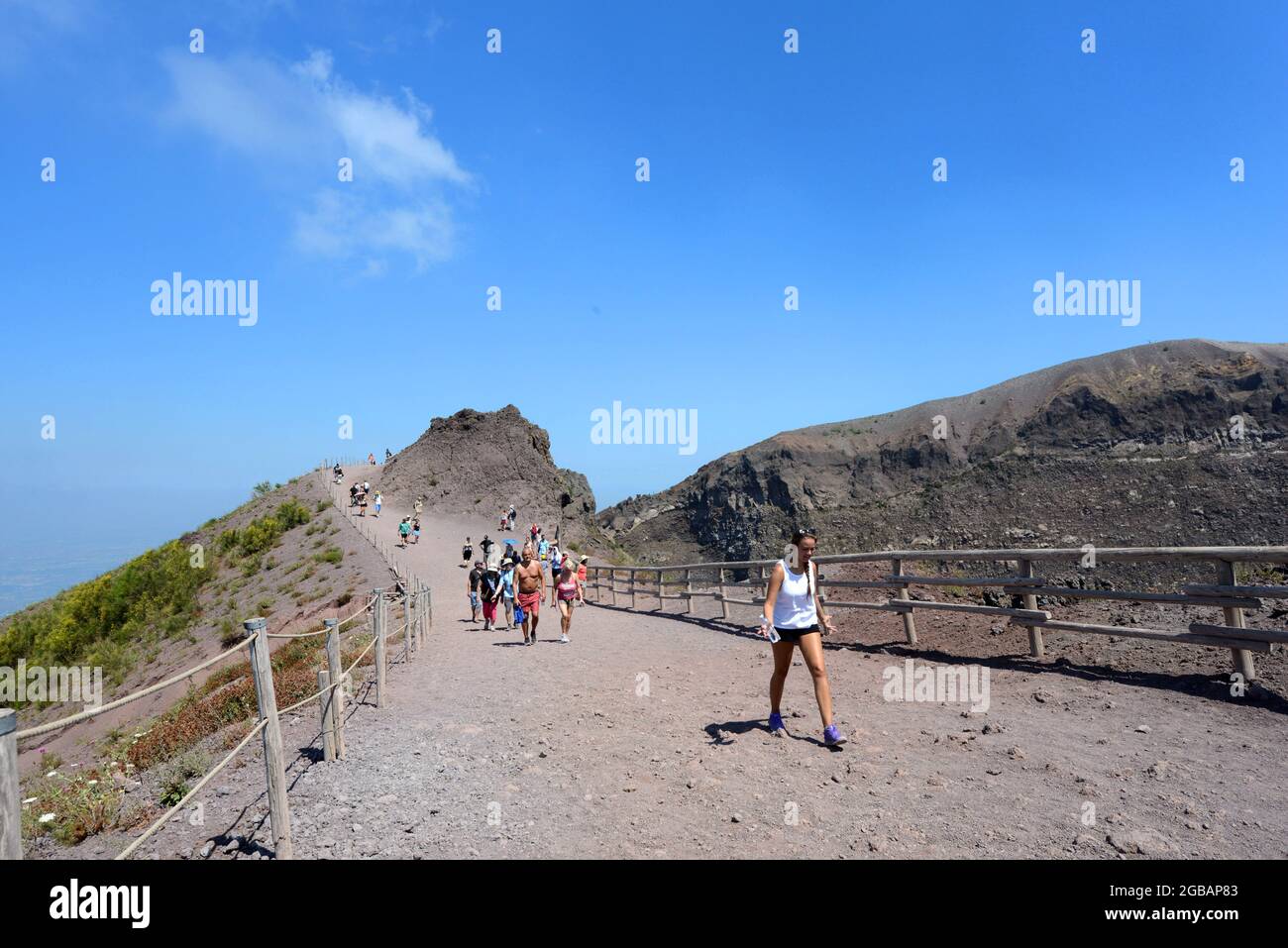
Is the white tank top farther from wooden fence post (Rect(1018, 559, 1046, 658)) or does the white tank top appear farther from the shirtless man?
the shirtless man

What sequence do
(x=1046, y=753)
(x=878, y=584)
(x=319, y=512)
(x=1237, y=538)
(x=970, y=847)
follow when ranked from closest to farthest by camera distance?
(x=970, y=847)
(x=1046, y=753)
(x=878, y=584)
(x=1237, y=538)
(x=319, y=512)

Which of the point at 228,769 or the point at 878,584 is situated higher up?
the point at 878,584

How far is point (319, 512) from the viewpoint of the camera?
4669 centimetres

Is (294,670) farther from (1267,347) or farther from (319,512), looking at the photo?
(1267,347)

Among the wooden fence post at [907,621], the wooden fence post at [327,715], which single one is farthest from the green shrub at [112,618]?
the wooden fence post at [907,621]

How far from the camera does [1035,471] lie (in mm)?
55812

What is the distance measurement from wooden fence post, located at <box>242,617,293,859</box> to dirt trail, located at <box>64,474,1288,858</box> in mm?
245

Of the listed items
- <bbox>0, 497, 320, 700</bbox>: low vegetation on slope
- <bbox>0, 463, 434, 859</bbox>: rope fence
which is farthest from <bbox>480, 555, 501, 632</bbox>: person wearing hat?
<bbox>0, 497, 320, 700</bbox>: low vegetation on slope

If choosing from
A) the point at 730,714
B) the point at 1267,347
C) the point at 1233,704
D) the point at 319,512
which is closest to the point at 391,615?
the point at 730,714

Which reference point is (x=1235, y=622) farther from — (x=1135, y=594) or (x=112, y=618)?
(x=112, y=618)

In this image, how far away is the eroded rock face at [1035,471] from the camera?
43.5 metres

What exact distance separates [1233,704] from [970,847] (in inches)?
166

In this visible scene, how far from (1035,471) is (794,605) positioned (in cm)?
5724

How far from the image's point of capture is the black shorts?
653 centimetres
